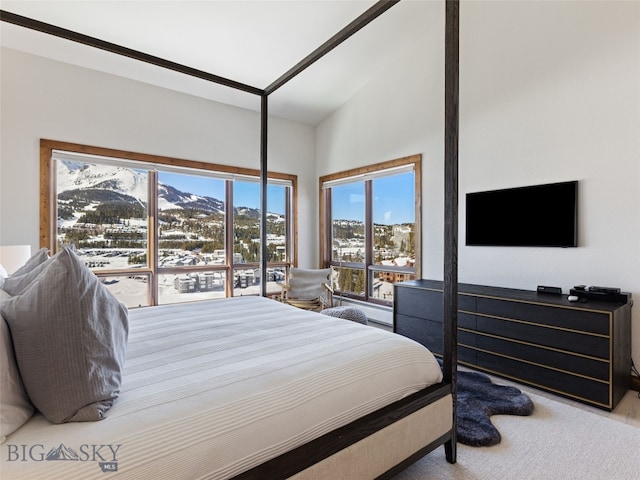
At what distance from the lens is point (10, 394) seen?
2.83 ft

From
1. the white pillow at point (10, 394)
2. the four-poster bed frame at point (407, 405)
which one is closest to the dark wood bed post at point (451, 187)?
the four-poster bed frame at point (407, 405)

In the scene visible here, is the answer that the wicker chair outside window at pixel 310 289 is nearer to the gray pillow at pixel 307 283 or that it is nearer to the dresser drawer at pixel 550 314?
the gray pillow at pixel 307 283

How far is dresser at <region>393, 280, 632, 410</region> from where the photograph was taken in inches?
87.2

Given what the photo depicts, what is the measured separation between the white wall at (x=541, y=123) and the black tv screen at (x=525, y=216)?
80 mm

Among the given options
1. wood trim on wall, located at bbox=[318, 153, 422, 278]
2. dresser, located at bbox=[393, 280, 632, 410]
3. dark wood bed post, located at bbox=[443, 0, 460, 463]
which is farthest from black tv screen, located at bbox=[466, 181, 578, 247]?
dark wood bed post, located at bbox=[443, 0, 460, 463]

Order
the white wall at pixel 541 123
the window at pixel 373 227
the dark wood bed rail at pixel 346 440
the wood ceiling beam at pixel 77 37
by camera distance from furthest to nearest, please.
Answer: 1. the window at pixel 373 227
2. the white wall at pixel 541 123
3. the wood ceiling beam at pixel 77 37
4. the dark wood bed rail at pixel 346 440

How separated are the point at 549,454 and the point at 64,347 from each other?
230cm

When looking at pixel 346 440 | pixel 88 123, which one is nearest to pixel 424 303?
pixel 346 440

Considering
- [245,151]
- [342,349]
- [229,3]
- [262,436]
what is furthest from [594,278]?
[245,151]

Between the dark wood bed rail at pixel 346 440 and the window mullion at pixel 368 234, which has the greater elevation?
the window mullion at pixel 368 234

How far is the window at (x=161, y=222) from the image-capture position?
347 cm

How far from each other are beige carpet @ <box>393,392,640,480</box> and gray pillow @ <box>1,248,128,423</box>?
4.72 ft

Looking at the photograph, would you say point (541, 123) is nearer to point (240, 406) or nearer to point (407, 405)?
point (407, 405)

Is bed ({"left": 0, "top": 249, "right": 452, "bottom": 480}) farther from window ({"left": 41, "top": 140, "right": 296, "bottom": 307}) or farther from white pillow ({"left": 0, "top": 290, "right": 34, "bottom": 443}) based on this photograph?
window ({"left": 41, "top": 140, "right": 296, "bottom": 307})
